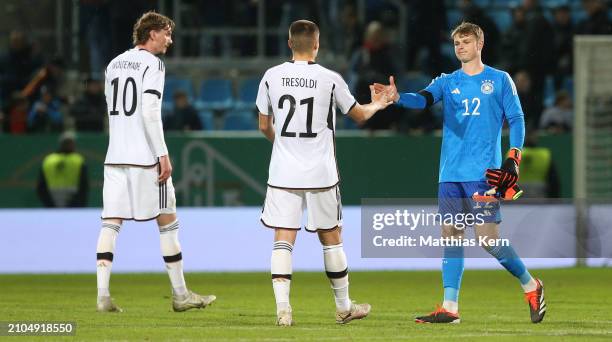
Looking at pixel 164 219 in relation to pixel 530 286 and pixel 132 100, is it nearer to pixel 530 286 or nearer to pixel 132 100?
pixel 132 100

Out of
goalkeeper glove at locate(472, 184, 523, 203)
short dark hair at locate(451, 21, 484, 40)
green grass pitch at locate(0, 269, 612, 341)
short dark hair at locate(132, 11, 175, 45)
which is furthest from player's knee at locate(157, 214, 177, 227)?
short dark hair at locate(451, 21, 484, 40)

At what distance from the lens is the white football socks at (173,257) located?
33.4ft

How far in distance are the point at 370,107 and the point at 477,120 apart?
729mm

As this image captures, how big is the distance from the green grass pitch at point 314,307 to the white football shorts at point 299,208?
0.64 m

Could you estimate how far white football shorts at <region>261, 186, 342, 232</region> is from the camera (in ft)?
28.9

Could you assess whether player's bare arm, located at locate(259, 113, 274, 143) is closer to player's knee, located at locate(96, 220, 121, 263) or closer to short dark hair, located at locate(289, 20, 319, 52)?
short dark hair, located at locate(289, 20, 319, 52)


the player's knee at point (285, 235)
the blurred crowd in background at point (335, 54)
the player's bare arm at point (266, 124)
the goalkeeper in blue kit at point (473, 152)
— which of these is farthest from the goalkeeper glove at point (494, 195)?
the blurred crowd in background at point (335, 54)

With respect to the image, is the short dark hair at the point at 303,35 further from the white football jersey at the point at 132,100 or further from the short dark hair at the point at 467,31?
the white football jersey at the point at 132,100

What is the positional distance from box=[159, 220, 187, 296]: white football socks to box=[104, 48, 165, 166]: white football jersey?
507mm

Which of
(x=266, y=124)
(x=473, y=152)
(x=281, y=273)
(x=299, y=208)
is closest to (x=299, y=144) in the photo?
(x=266, y=124)

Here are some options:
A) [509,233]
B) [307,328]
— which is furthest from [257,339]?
[509,233]

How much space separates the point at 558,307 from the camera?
1068cm

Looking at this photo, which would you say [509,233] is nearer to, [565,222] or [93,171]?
[565,222]

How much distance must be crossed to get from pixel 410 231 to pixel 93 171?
728cm
